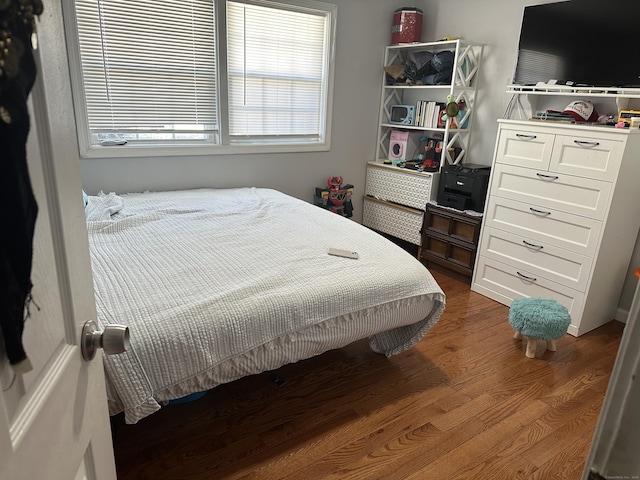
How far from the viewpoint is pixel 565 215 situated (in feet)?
8.93

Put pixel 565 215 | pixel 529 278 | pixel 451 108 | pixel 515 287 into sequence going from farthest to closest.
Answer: pixel 451 108 < pixel 515 287 < pixel 529 278 < pixel 565 215

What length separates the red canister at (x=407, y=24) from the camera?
3.80 m

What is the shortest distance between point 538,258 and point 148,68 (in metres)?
2.98

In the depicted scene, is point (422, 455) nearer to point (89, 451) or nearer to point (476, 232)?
point (89, 451)

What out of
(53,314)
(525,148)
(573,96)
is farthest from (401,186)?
(53,314)

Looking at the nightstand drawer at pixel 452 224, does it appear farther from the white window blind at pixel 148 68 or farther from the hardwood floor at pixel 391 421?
the white window blind at pixel 148 68

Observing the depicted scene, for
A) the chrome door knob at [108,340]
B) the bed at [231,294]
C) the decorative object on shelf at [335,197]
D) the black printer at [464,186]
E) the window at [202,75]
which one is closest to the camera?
the chrome door knob at [108,340]

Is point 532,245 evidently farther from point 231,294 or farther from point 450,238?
point 231,294

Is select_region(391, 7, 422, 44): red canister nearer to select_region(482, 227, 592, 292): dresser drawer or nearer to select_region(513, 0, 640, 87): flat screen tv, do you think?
select_region(513, 0, 640, 87): flat screen tv

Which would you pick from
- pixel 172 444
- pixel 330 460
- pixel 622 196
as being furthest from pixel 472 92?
pixel 172 444

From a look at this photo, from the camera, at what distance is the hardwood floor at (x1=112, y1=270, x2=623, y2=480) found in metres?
1.72

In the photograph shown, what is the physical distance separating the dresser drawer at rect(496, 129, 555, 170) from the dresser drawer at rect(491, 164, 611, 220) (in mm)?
46

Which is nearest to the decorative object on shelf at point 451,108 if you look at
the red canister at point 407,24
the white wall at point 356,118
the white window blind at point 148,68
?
the white wall at point 356,118

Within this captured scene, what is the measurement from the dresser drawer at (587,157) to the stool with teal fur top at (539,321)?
0.78m
